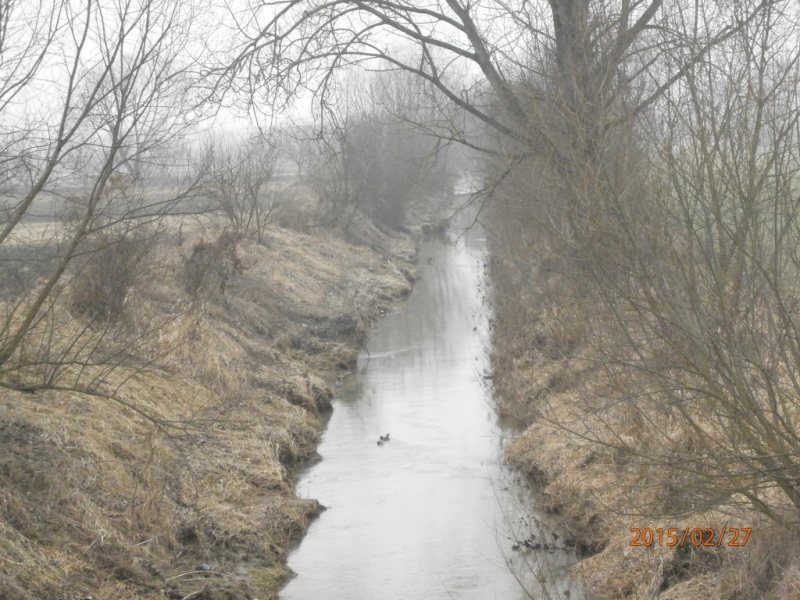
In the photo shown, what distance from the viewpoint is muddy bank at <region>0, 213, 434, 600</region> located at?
6520 millimetres

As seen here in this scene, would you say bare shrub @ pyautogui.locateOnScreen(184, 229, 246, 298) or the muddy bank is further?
bare shrub @ pyautogui.locateOnScreen(184, 229, 246, 298)

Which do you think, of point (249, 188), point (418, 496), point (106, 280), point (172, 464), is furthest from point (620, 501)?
point (249, 188)

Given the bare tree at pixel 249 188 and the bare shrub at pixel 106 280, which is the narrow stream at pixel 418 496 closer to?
the bare shrub at pixel 106 280

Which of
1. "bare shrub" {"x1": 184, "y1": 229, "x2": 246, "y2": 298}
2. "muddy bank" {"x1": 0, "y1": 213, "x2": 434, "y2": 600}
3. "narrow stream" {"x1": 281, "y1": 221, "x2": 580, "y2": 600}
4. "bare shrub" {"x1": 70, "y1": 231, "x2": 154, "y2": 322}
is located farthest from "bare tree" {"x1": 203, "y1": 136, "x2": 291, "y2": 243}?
"bare shrub" {"x1": 70, "y1": 231, "x2": 154, "y2": 322}

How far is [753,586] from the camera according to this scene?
5.69m

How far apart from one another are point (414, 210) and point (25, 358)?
38399 millimetres

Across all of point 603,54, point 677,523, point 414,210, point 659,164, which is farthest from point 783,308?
point 414,210

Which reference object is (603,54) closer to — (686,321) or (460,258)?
(686,321)
